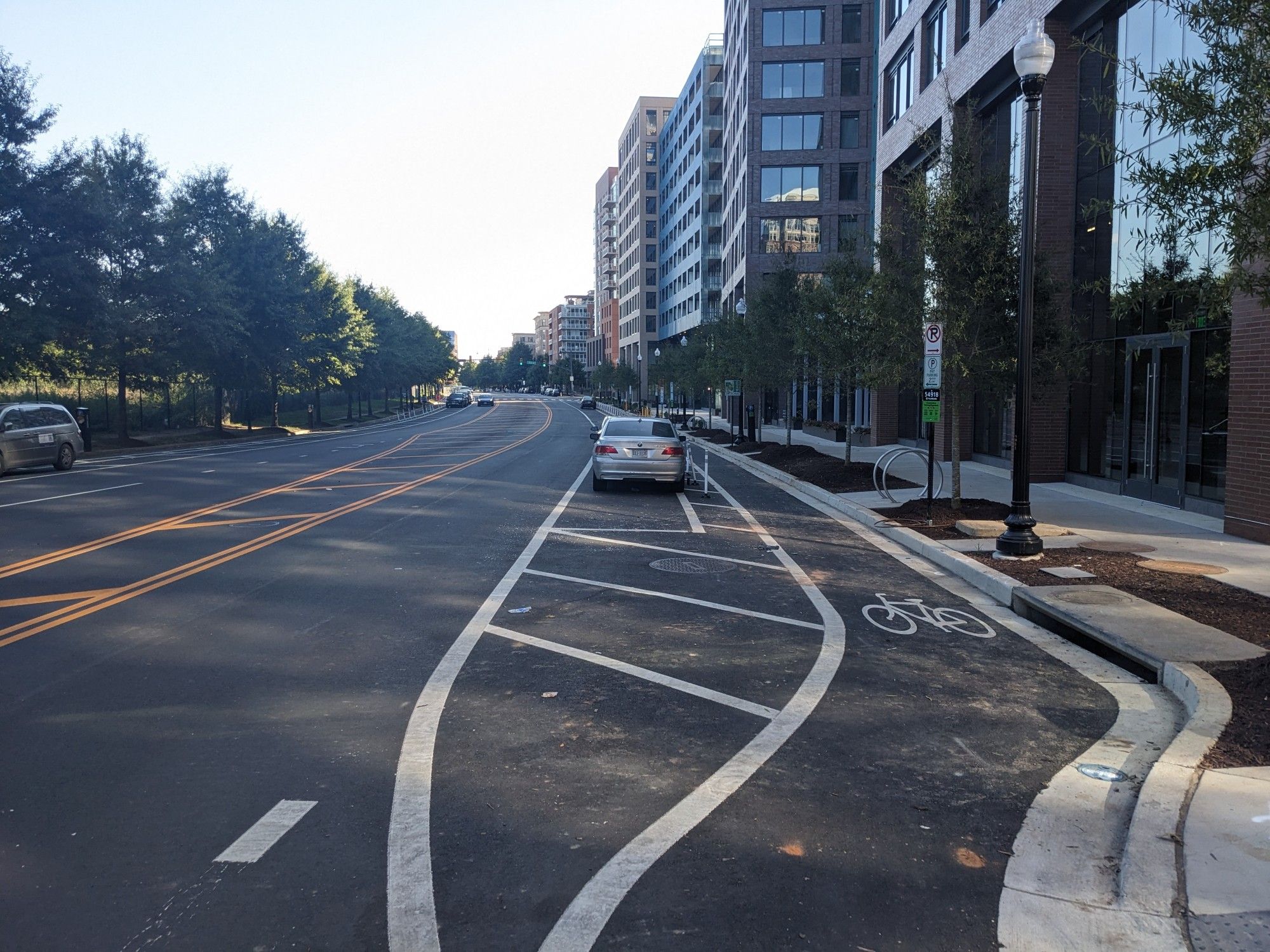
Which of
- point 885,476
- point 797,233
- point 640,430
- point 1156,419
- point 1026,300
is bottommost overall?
point 885,476

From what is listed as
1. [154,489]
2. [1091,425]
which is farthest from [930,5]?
[154,489]

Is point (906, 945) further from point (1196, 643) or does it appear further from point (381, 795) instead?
point (1196, 643)

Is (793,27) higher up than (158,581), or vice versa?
(793,27)

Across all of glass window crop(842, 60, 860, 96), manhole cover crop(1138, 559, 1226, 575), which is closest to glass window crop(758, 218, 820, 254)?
glass window crop(842, 60, 860, 96)

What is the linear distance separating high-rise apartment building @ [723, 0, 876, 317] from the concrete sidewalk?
36842mm

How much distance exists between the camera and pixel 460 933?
3578mm

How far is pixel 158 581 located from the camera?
33.3 feet

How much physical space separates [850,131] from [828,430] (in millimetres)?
24357

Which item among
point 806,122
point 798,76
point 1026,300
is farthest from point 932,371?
point 798,76

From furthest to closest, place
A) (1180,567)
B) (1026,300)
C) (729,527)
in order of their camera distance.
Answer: (729,527)
(1026,300)
(1180,567)

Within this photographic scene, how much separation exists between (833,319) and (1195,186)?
47.2 ft

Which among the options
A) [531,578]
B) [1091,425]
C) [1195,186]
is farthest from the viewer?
[1091,425]

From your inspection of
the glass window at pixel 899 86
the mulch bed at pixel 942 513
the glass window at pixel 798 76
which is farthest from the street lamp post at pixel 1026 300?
the glass window at pixel 798 76

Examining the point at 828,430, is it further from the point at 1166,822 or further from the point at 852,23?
the point at 1166,822
